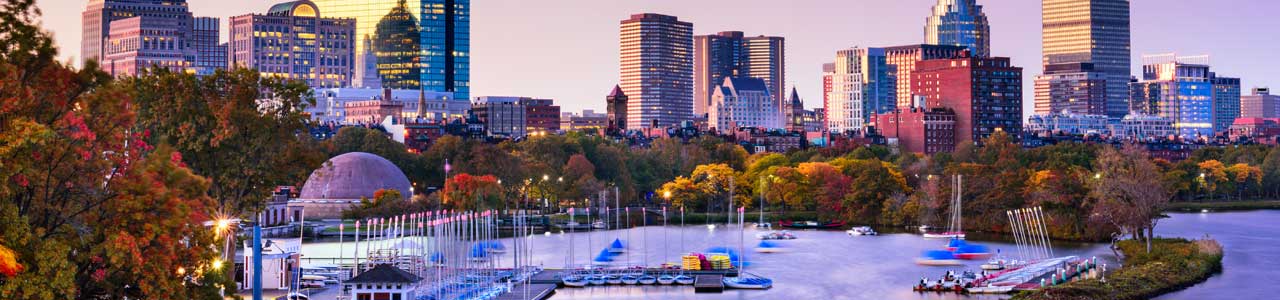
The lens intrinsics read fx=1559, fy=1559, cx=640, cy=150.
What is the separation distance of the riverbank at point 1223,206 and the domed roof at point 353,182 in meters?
66.7

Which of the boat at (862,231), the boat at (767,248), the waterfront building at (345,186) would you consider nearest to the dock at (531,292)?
the boat at (767,248)

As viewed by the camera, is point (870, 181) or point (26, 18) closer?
point (26, 18)

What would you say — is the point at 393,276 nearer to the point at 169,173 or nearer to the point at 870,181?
the point at 169,173

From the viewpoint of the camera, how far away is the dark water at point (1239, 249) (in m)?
66.1

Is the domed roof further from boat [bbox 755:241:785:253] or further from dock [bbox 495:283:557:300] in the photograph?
dock [bbox 495:283:557:300]

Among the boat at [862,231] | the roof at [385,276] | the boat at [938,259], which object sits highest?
the roof at [385,276]

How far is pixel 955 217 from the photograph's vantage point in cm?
10694

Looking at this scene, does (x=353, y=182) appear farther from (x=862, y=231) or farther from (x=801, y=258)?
(x=801, y=258)

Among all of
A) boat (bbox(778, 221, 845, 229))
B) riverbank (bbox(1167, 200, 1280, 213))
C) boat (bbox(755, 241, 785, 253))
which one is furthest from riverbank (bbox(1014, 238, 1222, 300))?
riverbank (bbox(1167, 200, 1280, 213))

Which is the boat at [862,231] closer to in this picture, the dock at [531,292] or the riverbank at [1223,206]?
the dock at [531,292]

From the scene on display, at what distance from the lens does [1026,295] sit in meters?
60.7

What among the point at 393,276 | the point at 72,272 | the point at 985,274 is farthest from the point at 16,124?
the point at 985,274

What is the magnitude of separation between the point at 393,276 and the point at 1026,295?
2500 centimetres

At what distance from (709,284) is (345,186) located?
53.8 meters
